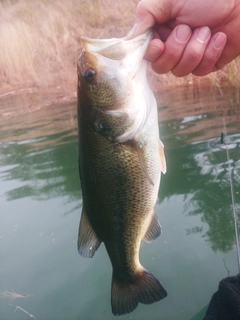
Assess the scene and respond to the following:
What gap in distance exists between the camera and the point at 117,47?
4.81 feet

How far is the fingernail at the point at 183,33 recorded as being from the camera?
1.65 metres

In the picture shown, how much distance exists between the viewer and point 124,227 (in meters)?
1.71

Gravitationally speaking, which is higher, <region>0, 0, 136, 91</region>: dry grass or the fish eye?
<region>0, 0, 136, 91</region>: dry grass

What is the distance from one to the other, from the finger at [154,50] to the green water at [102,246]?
2.11 m

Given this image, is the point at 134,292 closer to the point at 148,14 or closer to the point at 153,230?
the point at 153,230

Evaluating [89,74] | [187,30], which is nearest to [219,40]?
[187,30]

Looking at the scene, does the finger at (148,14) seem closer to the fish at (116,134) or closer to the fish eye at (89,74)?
the fish at (116,134)

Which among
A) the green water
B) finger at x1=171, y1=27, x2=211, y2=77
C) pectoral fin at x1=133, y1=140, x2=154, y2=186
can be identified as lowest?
the green water

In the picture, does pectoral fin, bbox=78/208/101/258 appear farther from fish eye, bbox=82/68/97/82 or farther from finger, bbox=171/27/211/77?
finger, bbox=171/27/211/77

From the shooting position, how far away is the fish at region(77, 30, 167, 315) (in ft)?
4.95

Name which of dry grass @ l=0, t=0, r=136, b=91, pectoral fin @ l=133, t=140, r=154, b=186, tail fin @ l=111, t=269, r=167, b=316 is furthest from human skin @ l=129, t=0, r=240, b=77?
dry grass @ l=0, t=0, r=136, b=91

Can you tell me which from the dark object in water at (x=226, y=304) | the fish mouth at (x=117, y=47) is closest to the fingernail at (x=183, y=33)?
the fish mouth at (x=117, y=47)

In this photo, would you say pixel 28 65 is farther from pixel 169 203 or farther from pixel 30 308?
pixel 30 308

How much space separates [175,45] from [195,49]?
0.30ft
